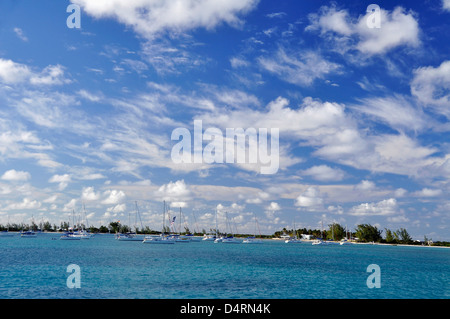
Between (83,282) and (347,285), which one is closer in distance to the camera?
(83,282)

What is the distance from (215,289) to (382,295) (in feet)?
81.9

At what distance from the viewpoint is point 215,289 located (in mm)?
50156
